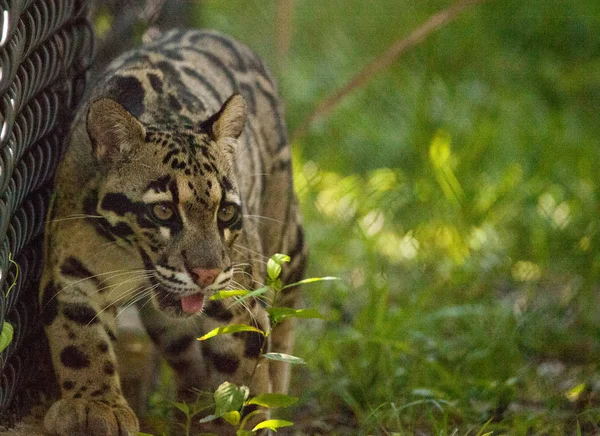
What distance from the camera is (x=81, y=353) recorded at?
356cm

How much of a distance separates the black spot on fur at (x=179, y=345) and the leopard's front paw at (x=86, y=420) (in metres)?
0.79

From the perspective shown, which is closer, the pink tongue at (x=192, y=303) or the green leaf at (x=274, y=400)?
the green leaf at (x=274, y=400)

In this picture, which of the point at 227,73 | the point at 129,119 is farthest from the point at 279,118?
the point at 129,119

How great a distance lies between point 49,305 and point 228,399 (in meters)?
0.82

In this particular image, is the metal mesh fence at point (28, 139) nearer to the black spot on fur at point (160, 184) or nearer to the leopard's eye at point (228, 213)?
the black spot on fur at point (160, 184)

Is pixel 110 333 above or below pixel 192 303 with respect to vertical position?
below

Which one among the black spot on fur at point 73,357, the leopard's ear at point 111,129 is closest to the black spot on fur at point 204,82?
the leopard's ear at point 111,129

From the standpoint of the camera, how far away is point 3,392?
3436mm

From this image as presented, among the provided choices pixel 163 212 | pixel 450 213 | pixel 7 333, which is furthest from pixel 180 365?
pixel 450 213

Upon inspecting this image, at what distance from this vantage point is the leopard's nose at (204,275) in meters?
3.27

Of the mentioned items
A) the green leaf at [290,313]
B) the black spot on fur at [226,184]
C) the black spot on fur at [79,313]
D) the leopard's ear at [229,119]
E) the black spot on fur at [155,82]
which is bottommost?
the black spot on fur at [79,313]

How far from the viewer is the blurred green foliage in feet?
15.2

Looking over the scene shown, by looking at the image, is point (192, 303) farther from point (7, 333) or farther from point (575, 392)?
point (575, 392)

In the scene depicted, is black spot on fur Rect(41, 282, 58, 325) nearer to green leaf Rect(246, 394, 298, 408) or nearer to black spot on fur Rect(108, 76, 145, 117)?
black spot on fur Rect(108, 76, 145, 117)
